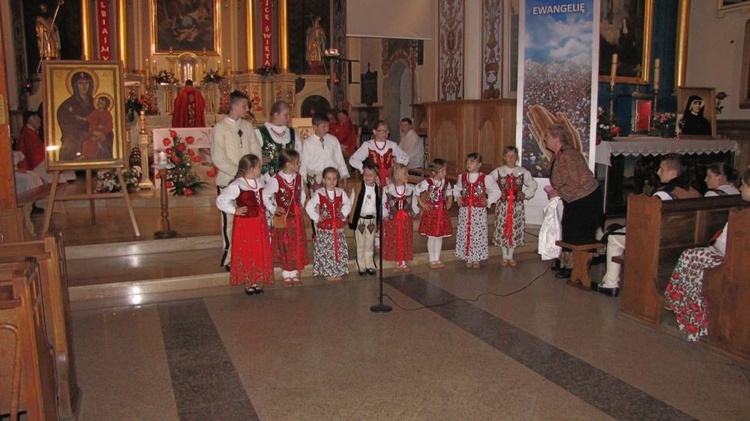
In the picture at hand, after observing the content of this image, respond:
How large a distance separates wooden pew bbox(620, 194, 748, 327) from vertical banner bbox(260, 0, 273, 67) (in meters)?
13.1

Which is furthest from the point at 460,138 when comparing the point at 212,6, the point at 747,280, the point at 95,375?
the point at 212,6

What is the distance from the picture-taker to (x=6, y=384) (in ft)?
10.2

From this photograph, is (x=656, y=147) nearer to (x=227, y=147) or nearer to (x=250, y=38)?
(x=227, y=147)

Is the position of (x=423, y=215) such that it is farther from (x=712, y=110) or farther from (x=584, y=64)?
(x=712, y=110)

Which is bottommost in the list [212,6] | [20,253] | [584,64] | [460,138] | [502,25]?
[20,253]

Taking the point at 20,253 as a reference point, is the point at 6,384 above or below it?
below

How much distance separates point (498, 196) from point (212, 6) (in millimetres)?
12344

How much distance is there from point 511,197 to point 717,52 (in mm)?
6901

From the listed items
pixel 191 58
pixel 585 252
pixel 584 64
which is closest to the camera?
pixel 585 252

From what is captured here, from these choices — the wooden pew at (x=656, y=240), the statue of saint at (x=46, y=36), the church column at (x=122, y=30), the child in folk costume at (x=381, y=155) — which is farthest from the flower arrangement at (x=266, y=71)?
the wooden pew at (x=656, y=240)

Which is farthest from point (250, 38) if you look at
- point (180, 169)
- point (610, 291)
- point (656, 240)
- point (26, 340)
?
point (26, 340)

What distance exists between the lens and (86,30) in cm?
1523

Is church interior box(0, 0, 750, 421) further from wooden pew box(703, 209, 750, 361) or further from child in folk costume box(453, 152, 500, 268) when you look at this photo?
child in folk costume box(453, 152, 500, 268)

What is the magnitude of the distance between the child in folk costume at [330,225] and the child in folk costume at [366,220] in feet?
0.77
